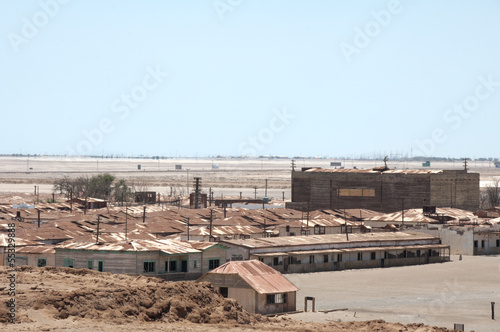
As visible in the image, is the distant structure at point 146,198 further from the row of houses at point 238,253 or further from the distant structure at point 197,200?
the row of houses at point 238,253

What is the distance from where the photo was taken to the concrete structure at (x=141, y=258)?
43.1 meters

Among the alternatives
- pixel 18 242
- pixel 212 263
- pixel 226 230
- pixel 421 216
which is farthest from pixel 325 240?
pixel 421 216

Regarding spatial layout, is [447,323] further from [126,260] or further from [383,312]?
[126,260]

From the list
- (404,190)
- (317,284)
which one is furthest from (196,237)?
(404,190)

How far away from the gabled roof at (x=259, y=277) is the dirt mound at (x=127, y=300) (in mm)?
6637

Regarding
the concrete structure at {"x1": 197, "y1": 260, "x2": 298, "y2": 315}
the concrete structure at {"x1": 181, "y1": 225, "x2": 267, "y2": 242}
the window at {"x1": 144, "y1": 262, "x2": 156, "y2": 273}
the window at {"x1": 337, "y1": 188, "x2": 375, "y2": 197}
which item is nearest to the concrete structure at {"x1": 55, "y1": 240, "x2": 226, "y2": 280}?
the window at {"x1": 144, "y1": 262, "x2": 156, "y2": 273}

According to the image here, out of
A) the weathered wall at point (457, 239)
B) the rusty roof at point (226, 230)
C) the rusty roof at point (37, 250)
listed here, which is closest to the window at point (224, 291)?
the rusty roof at point (37, 250)

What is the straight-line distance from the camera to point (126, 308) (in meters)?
23.8

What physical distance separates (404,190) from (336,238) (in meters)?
30.7

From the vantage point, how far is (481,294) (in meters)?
42.9

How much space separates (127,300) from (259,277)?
11.6 meters

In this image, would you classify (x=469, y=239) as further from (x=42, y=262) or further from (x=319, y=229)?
(x=42, y=262)

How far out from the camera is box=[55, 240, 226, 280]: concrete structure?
43125mm

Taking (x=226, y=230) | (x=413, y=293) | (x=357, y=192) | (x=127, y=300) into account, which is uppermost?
(x=357, y=192)
